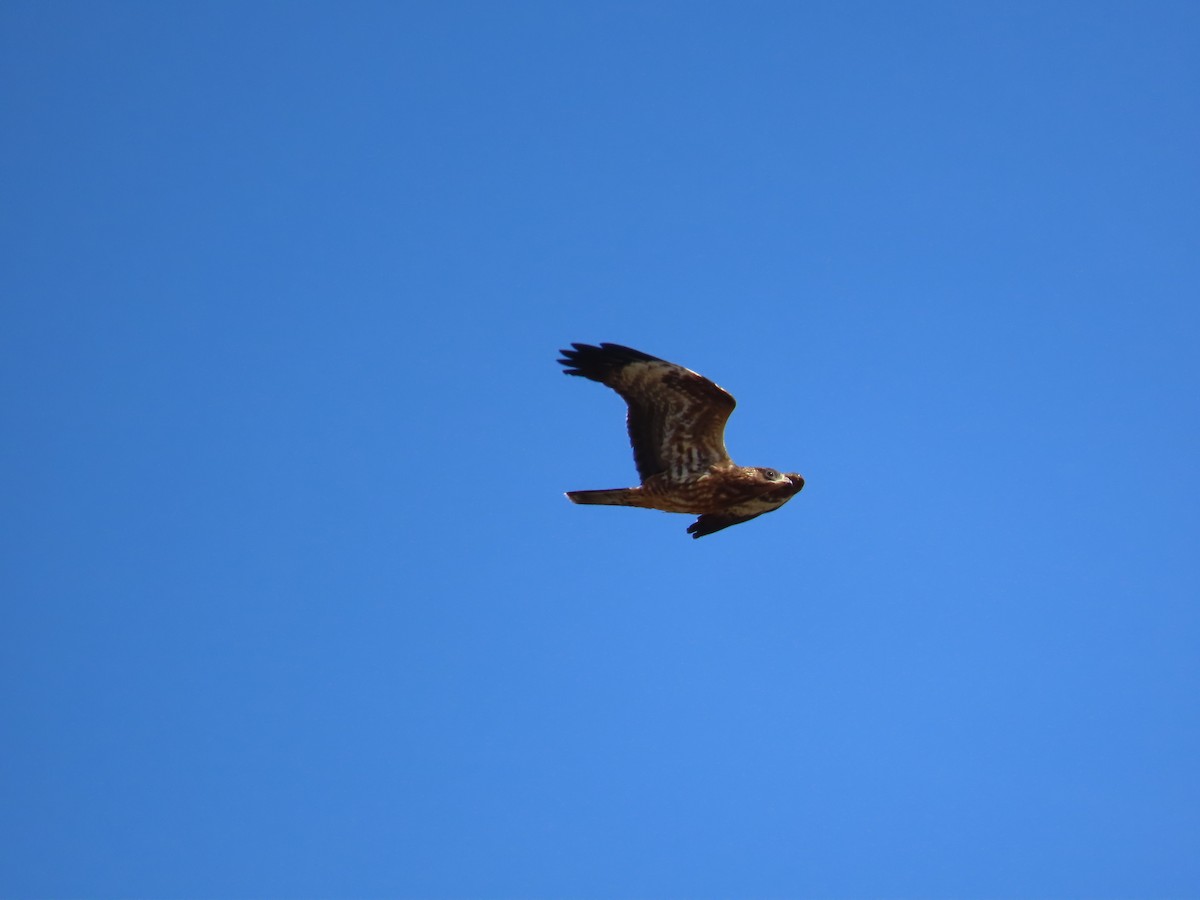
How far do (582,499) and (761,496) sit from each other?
69.7 inches

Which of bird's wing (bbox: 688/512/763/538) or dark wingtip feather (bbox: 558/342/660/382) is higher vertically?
dark wingtip feather (bbox: 558/342/660/382)

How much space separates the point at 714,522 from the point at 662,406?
129 cm

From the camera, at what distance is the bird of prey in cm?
1700

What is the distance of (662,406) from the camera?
56.5 ft

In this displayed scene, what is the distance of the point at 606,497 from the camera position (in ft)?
56.3

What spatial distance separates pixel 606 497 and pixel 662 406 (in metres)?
1.06

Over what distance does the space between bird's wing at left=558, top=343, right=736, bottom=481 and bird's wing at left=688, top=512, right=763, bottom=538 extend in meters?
0.57

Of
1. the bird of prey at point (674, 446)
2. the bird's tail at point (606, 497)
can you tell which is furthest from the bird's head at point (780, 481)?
the bird's tail at point (606, 497)

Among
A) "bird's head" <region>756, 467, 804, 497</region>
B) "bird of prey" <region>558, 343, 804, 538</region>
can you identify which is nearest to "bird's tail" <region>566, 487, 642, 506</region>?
"bird of prey" <region>558, 343, 804, 538</region>

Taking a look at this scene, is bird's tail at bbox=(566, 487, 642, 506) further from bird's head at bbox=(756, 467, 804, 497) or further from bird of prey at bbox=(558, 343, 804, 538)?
bird's head at bbox=(756, 467, 804, 497)

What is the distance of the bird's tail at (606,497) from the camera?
17.1 metres

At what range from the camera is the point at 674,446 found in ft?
56.6

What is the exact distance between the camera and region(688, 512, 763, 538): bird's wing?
17.4 m

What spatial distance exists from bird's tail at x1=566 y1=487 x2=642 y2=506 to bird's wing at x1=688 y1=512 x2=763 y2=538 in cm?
68
